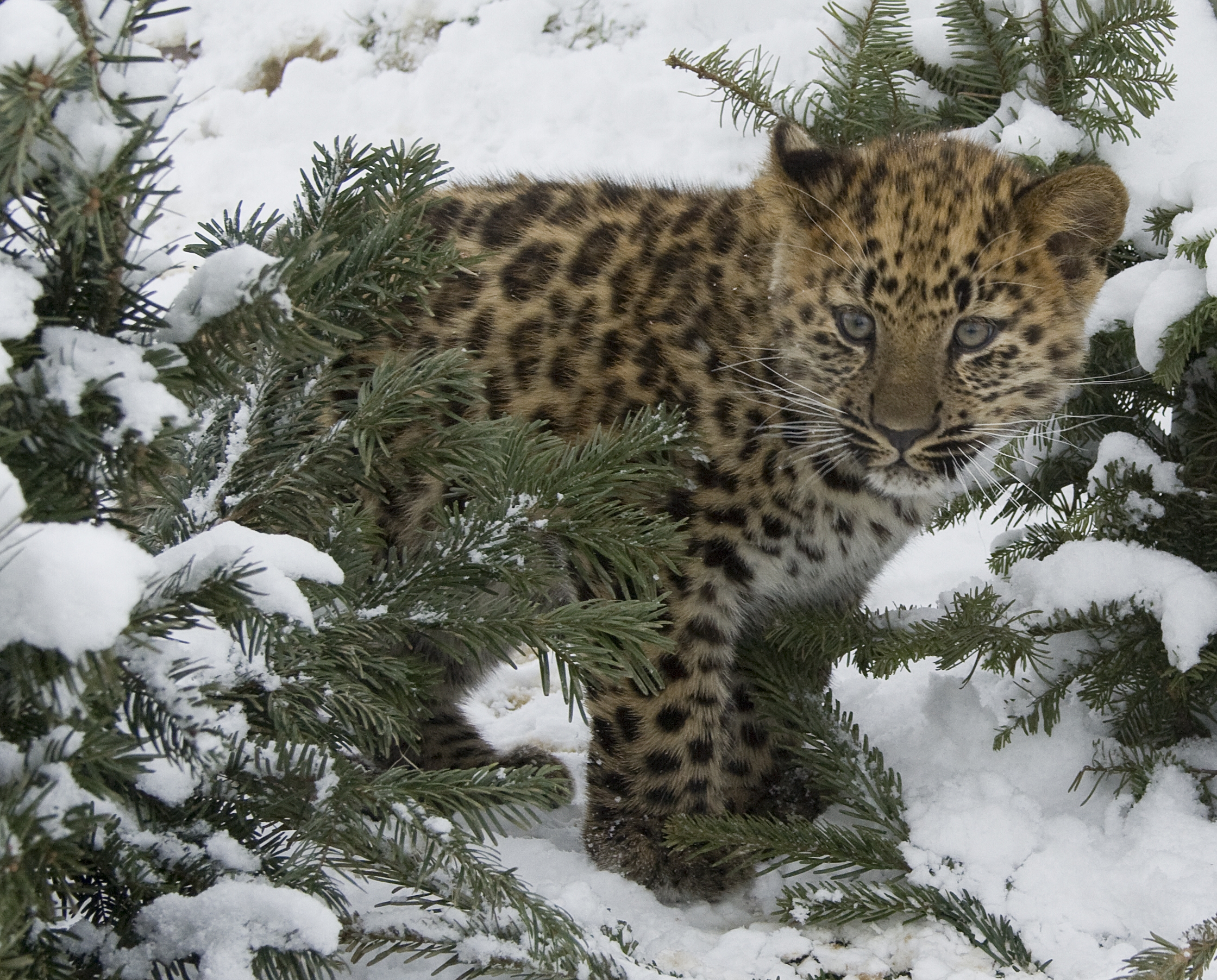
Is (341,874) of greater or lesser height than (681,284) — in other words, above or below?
below

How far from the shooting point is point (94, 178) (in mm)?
1189

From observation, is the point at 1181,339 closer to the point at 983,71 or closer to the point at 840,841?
the point at 983,71

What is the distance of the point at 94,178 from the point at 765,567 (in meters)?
2.40

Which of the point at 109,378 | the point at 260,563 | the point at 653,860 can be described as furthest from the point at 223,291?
the point at 653,860

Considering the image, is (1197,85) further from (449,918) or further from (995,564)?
(449,918)

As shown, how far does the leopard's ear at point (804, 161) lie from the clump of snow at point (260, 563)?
2.13 m

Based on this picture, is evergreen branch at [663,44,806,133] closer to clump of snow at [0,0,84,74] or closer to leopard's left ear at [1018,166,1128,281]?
leopard's left ear at [1018,166,1128,281]

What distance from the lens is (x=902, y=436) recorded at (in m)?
3.12

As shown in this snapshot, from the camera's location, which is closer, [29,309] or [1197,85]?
[29,309]

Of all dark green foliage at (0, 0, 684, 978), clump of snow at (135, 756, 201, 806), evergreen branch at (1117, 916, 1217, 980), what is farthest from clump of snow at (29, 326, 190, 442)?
evergreen branch at (1117, 916, 1217, 980)

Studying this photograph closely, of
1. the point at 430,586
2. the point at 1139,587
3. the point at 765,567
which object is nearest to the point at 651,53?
the point at 765,567

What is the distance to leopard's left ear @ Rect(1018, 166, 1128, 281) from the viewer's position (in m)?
2.92

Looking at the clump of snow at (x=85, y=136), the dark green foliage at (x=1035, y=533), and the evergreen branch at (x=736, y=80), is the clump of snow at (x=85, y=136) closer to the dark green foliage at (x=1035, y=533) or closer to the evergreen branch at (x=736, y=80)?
the dark green foliage at (x=1035, y=533)

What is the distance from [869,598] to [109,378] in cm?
401
